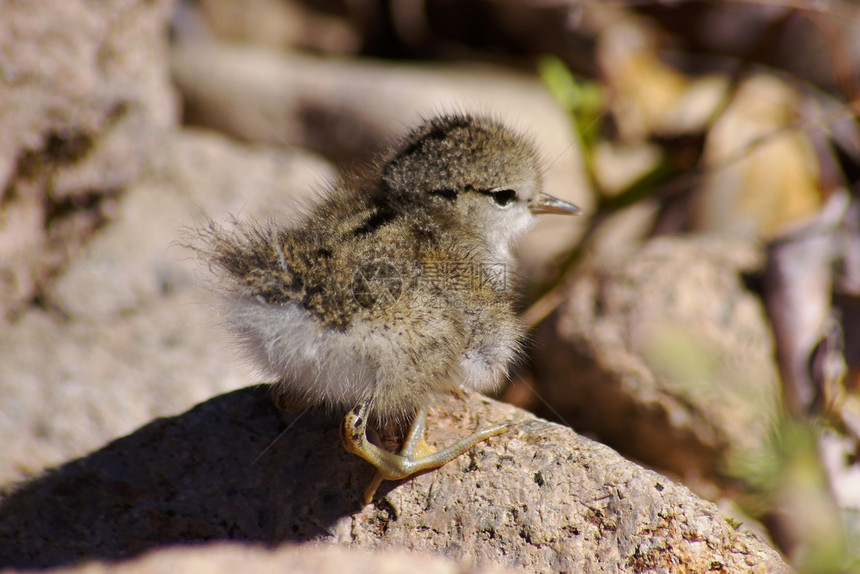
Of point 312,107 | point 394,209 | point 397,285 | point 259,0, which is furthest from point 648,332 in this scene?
point 259,0

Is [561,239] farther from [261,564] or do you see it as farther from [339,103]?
[261,564]

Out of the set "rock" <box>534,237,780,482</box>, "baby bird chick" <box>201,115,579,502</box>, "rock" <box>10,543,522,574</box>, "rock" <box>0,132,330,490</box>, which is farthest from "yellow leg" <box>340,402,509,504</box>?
"rock" <box>534,237,780,482</box>

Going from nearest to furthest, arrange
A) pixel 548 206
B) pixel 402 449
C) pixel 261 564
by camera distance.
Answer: pixel 261 564, pixel 402 449, pixel 548 206

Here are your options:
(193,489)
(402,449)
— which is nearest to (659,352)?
(402,449)

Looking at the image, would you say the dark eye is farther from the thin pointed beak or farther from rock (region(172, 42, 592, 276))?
rock (region(172, 42, 592, 276))

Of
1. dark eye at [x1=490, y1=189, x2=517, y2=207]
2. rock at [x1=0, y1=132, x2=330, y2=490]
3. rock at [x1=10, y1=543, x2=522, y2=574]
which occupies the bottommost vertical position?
rock at [x1=0, y1=132, x2=330, y2=490]

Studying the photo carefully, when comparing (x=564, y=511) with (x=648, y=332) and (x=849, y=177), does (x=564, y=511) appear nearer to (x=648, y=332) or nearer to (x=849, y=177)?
(x=648, y=332)

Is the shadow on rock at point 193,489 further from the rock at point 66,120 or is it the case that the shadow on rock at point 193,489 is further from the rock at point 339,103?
the rock at point 339,103
